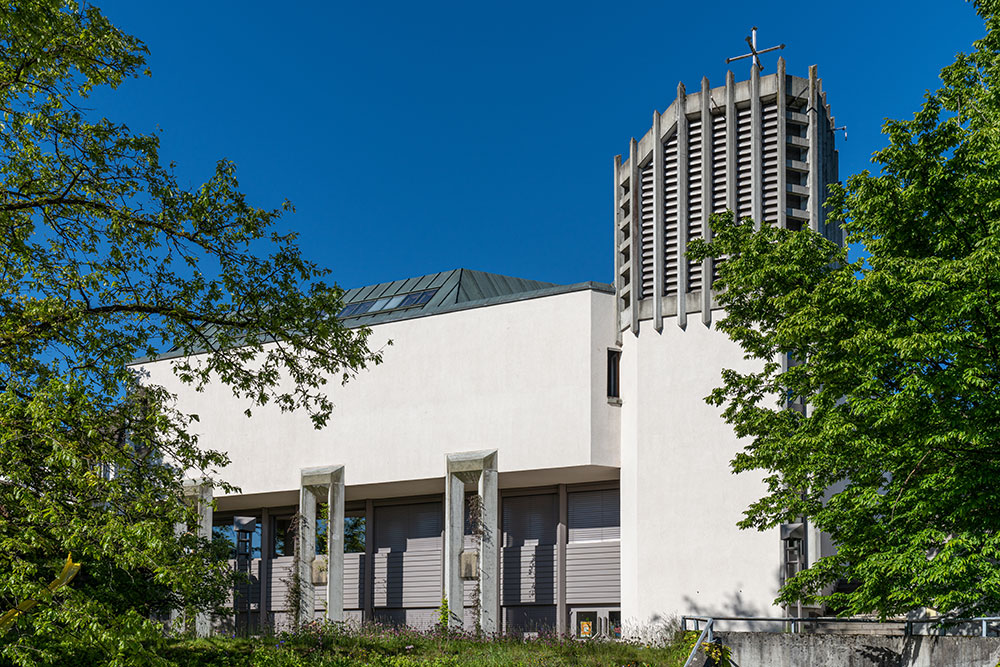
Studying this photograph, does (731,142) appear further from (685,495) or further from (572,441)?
(685,495)

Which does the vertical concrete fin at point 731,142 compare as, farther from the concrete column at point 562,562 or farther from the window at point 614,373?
the concrete column at point 562,562

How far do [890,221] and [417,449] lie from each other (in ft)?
54.6

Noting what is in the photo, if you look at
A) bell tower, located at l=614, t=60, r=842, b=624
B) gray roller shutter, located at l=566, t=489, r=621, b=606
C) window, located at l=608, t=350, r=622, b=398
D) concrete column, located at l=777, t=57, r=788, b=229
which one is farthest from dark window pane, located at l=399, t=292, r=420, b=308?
concrete column, located at l=777, t=57, r=788, b=229

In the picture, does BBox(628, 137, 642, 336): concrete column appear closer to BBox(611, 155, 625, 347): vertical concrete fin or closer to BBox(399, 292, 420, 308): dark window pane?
BBox(611, 155, 625, 347): vertical concrete fin

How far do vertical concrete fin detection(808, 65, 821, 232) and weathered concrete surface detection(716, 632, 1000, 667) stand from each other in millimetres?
11146

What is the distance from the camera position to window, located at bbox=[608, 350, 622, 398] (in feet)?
94.3

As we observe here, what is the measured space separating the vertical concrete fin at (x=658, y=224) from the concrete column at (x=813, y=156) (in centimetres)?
356

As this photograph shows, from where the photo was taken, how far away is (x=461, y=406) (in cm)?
3045

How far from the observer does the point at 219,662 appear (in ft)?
76.8

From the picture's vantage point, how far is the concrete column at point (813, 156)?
1052 inches

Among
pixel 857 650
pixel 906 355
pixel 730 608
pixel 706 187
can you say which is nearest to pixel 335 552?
pixel 730 608

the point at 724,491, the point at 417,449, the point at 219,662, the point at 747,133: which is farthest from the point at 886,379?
the point at 417,449

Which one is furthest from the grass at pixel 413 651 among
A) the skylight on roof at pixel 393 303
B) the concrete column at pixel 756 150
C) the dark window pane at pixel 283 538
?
the skylight on roof at pixel 393 303

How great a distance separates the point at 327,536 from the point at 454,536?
437cm
